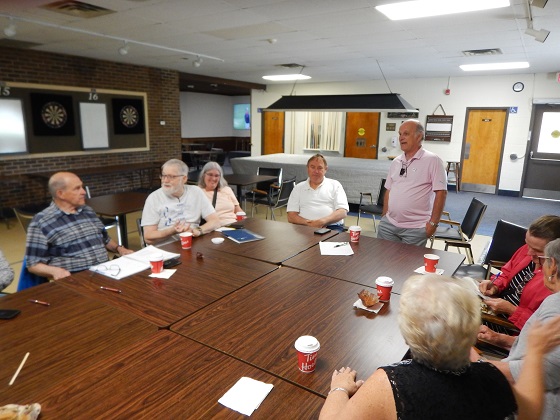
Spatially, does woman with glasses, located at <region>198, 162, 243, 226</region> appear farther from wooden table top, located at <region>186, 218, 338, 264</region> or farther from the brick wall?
the brick wall

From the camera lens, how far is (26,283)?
7.25 ft

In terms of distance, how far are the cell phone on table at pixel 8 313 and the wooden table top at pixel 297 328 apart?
2.15 ft

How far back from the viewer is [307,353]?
3.95 feet

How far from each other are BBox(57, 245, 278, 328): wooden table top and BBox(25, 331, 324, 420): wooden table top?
0.25 meters

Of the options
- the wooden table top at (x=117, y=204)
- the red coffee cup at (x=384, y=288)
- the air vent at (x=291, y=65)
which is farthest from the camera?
the air vent at (x=291, y=65)

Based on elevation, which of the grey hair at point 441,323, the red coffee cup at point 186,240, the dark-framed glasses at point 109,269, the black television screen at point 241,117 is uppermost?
the black television screen at point 241,117

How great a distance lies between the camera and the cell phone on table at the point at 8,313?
4.98 ft

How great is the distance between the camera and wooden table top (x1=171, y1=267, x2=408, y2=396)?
1303 millimetres

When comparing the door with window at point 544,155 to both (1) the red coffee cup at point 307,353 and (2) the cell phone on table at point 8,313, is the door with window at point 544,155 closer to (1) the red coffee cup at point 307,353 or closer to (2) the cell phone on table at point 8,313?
(1) the red coffee cup at point 307,353

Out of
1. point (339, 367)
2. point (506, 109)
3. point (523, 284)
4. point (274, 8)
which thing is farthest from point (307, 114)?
point (339, 367)

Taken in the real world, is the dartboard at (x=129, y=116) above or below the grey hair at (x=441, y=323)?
above

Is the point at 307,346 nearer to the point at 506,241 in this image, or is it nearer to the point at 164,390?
the point at 164,390

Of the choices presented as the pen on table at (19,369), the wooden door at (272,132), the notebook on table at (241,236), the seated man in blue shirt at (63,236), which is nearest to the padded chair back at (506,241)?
the notebook on table at (241,236)

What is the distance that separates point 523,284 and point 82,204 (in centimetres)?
271
